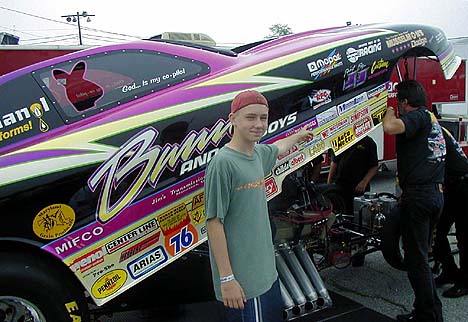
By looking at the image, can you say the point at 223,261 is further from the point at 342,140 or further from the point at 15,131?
the point at 342,140

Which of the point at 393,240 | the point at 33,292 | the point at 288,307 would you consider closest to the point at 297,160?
the point at 288,307

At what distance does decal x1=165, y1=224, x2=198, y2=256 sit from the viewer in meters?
2.73

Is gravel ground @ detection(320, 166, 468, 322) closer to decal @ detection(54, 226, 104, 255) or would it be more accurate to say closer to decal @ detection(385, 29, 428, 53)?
decal @ detection(385, 29, 428, 53)

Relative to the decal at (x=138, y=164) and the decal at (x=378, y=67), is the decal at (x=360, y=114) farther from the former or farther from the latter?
the decal at (x=138, y=164)

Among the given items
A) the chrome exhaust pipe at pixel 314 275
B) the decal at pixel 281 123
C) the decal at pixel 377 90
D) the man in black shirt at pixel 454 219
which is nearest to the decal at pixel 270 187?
the decal at pixel 281 123

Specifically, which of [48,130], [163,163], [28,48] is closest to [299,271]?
[163,163]

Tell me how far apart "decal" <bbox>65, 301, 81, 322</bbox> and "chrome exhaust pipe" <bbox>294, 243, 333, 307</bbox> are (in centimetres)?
165

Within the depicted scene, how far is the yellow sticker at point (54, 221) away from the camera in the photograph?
2408 mm

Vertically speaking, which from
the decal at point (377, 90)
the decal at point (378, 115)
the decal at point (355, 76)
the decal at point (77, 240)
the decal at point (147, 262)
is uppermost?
the decal at point (355, 76)

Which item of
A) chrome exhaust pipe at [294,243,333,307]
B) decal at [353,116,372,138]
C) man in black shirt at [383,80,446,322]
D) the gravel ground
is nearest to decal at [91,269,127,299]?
chrome exhaust pipe at [294,243,333,307]

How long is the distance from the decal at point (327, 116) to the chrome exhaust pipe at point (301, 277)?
101 centimetres

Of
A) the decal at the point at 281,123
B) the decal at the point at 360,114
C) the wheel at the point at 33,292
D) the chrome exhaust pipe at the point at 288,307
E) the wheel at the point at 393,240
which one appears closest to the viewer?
the wheel at the point at 33,292

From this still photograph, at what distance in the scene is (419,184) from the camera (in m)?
3.39

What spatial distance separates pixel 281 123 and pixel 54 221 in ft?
4.79
